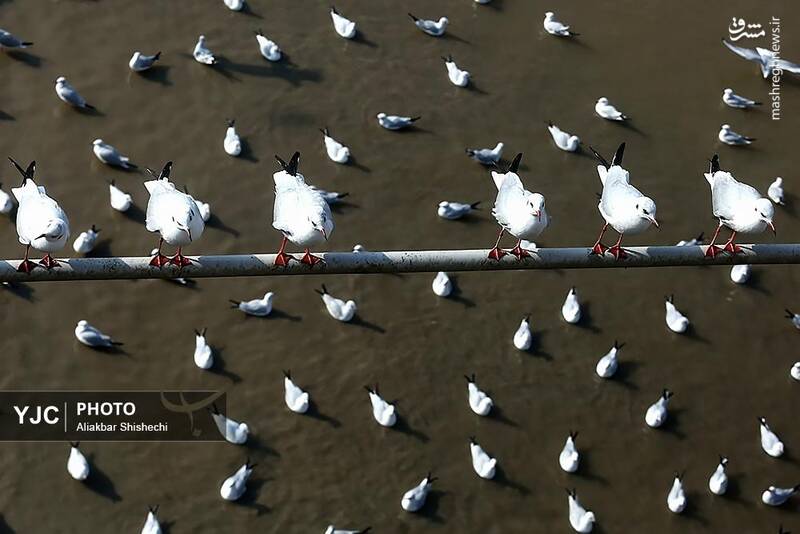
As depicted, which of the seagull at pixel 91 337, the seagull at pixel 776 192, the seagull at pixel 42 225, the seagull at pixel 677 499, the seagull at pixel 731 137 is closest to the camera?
the seagull at pixel 42 225

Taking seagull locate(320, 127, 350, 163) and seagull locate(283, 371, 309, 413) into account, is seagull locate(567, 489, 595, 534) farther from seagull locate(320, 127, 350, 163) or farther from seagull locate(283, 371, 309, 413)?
seagull locate(320, 127, 350, 163)

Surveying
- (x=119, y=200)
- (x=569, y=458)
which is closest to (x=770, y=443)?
(x=569, y=458)

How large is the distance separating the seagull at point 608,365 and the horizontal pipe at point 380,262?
9.26 m

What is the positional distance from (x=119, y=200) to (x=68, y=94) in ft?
9.31

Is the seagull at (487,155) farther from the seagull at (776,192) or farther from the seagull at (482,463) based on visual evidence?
the seagull at (482,463)

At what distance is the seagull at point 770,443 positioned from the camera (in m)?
17.8

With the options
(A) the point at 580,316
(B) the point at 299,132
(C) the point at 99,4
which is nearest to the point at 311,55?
(B) the point at 299,132

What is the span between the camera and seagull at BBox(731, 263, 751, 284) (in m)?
19.6

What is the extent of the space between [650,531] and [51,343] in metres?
10.7

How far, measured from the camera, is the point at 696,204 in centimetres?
2067

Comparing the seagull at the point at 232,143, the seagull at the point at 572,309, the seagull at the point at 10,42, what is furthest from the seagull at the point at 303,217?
the seagull at the point at 10,42

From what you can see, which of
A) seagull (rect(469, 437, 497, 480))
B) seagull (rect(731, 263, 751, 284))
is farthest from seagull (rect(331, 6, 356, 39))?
seagull (rect(469, 437, 497, 480))

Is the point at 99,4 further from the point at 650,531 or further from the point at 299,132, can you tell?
the point at 650,531

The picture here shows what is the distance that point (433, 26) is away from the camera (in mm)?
22719
